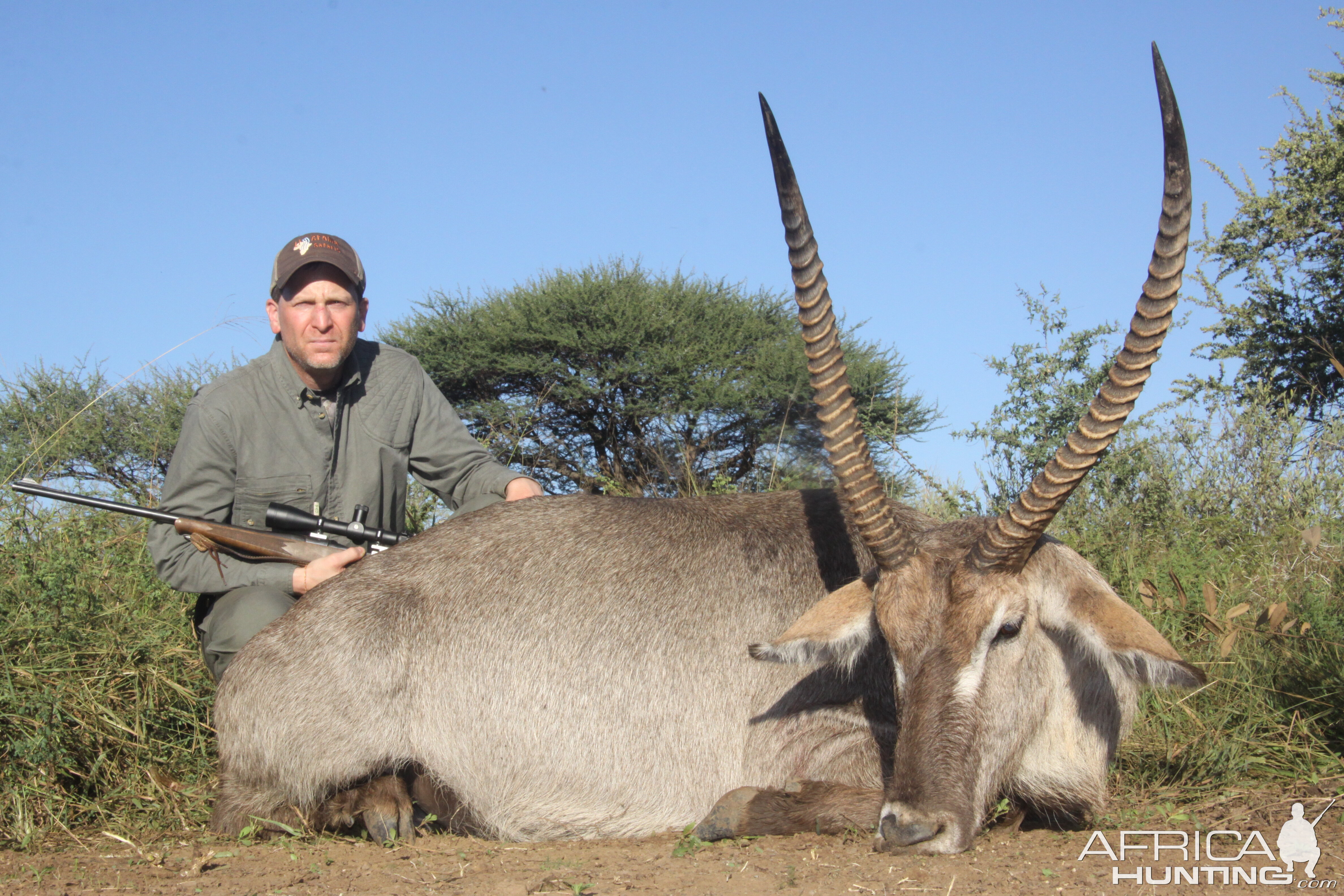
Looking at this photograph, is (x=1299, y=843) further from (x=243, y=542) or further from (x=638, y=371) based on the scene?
(x=638, y=371)

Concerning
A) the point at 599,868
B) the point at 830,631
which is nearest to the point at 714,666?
the point at 830,631

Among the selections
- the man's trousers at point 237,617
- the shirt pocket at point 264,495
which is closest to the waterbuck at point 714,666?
the man's trousers at point 237,617

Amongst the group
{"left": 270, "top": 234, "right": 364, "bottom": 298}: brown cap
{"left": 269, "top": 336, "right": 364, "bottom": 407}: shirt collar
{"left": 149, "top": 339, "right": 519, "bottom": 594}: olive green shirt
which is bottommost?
{"left": 149, "top": 339, "right": 519, "bottom": 594}: olive green shirt

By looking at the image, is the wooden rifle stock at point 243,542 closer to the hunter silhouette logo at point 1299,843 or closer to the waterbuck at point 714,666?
the waterbuck at point 714,666

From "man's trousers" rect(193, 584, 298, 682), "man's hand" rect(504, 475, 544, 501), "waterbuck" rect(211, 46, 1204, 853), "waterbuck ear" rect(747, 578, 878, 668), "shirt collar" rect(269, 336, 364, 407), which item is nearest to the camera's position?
"waterbuck" rect(211, 46, 1204, 853)

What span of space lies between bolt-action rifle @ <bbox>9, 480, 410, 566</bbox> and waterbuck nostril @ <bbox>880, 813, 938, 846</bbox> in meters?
2.45

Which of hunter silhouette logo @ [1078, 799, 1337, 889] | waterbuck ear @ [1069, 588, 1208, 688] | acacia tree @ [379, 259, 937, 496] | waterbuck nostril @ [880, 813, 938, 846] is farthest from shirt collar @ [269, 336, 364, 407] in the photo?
acacia tree @ [379, 259, 937, 496]

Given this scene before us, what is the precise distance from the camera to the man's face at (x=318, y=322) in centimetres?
501

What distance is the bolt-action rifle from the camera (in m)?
4.63

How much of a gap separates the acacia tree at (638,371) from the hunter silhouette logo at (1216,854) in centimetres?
940

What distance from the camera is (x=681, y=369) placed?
48.3 feet

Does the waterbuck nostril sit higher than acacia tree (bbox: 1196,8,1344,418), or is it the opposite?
acacia tree (bbox: 1196,8,1344,418)

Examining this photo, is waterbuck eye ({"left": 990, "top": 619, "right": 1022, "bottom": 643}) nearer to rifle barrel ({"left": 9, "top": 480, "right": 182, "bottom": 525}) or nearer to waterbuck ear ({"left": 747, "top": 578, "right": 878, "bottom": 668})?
waterbuck ear ({"left": 747, "top": 578, "right": 878, "bottom": 668})

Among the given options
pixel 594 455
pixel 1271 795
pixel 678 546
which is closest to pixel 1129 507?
pixel 1271 795
